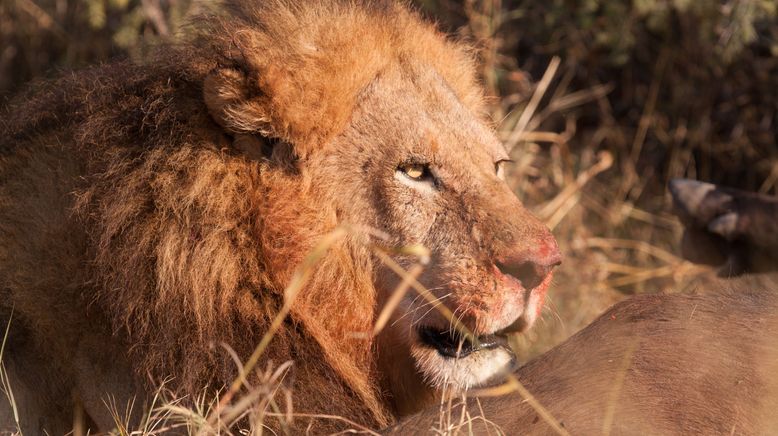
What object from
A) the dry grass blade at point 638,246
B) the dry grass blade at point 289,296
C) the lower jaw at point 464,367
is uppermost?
the dry grass blade at point 289,296

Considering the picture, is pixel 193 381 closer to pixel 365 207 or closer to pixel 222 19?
pixel 365 207

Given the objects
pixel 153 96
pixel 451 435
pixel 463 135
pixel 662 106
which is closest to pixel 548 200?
pixel 662 106

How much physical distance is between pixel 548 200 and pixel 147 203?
3.89m

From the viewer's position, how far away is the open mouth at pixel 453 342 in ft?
9.39

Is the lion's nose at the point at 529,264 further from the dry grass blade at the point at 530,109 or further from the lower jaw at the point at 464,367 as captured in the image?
the dry grass blade at the point at 530,109

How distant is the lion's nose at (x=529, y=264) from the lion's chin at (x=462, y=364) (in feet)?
0.74

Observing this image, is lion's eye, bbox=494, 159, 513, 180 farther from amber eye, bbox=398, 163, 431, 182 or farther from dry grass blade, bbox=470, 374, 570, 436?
dry grass blade, bbox=470, 374, 570, 436

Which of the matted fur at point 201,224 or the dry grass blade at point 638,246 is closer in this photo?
the matted fur at point 201,224

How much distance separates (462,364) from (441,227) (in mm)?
381

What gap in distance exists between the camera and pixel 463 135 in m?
3.06

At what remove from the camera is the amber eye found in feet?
9.63

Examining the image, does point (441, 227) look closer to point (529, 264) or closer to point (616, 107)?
point (529, 264)

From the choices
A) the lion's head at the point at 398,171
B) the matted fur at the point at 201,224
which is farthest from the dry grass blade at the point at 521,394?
the matted fur at the point at 201,224

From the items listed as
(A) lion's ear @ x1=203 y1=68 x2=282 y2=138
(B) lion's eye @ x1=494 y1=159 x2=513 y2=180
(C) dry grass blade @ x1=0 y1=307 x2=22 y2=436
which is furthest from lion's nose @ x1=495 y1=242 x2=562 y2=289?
(C) dry grass blade @ x1=0 y1=307 x2=22 y2=436
